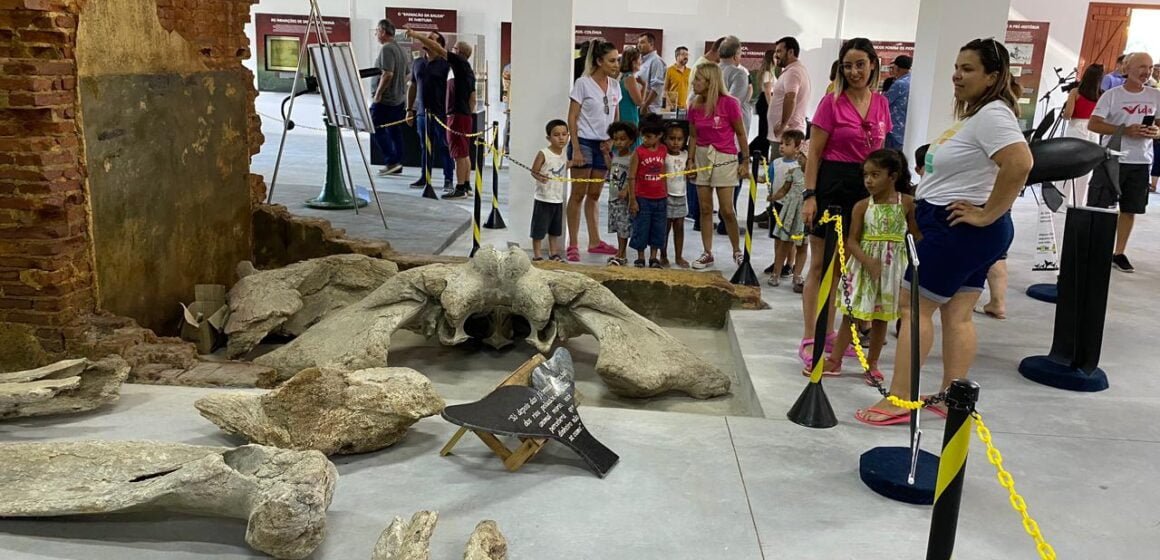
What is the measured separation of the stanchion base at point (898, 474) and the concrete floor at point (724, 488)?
64 millimetres

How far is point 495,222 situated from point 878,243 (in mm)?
5585

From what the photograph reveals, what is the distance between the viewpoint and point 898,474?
3.73 m

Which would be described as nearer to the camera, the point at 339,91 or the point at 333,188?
the point at 339,91

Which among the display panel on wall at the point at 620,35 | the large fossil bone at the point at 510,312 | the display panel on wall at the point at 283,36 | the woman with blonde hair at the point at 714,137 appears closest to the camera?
the large fossil bone at the point at 510,312

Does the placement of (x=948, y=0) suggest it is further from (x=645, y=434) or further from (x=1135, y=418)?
(x=645, y=434)

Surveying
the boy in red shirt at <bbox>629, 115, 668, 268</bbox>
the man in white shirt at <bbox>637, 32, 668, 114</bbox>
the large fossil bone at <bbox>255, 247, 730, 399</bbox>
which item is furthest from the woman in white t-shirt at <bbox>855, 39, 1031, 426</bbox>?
the man in white shirt at <bbox>637, 32, 668, 114</bbox>

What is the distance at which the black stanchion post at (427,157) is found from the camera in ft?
38.2

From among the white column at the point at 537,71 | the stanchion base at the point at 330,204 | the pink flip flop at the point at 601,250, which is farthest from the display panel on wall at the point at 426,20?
the pink flip flop at the point at 601,250

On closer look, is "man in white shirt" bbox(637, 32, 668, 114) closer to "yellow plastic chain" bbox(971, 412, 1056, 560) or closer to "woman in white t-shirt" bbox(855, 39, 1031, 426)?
"woman in white t-shirt" bbox(855, 39, 1031, 426)

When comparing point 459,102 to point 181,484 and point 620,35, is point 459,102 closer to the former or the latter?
point 620,35

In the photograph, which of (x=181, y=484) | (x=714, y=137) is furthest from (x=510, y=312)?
(x=181, y=484)

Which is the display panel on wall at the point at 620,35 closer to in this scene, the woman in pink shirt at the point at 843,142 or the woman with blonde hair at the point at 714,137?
the woman with blonde hair at the point at 714,137

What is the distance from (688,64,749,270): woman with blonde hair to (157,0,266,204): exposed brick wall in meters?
3.71

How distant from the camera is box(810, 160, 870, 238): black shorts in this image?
17.1ft
